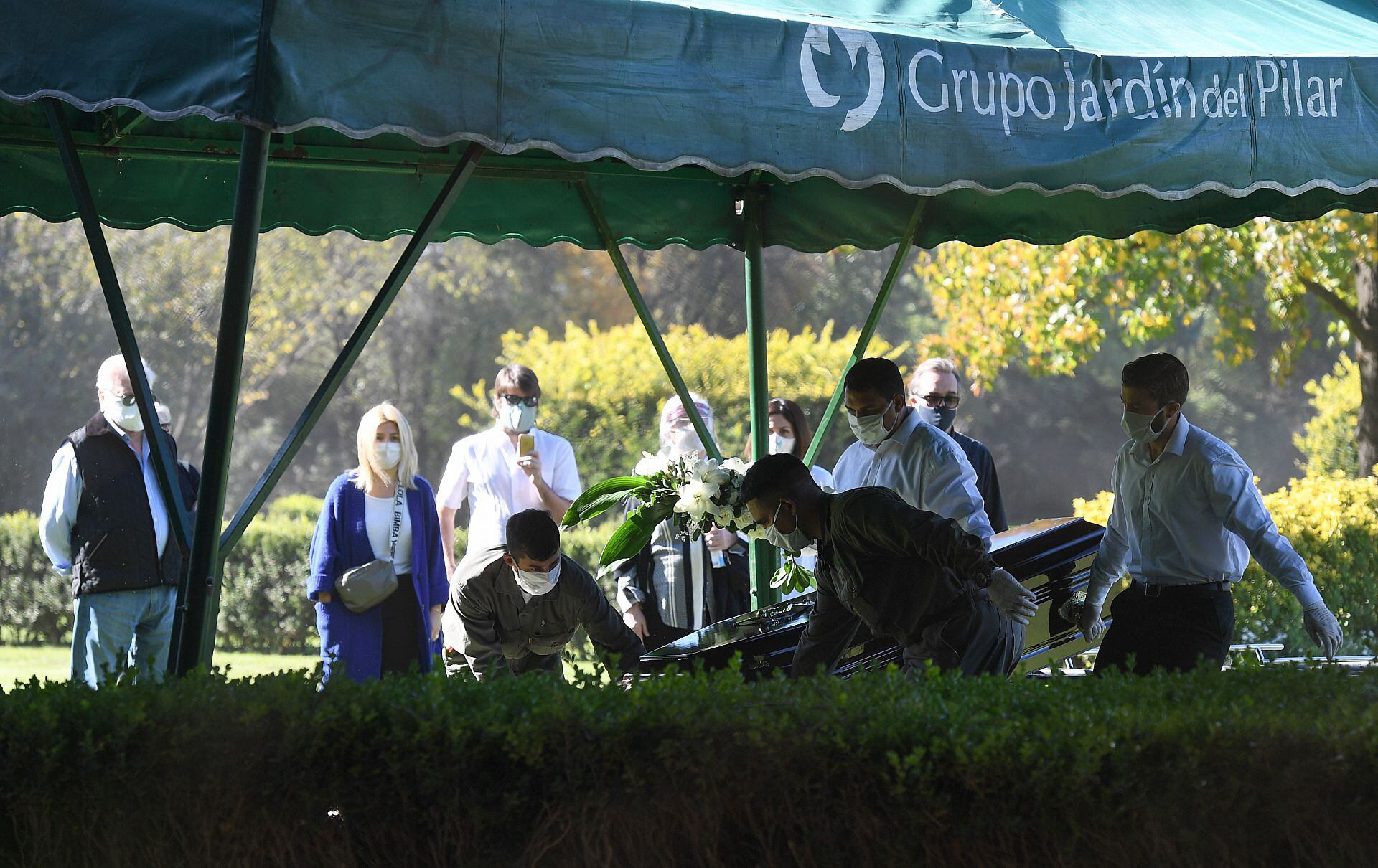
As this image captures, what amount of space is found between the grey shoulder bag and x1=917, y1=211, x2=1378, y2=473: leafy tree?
928cm

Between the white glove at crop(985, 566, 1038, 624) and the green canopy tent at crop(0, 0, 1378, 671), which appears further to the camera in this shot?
the white glove at crop(985, 566, 1038, 624)

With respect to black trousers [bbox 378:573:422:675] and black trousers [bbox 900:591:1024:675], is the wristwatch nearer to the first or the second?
black trousers [bbox 900:591:1024:675]

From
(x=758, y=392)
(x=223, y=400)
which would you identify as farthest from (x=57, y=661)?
(x=223, y=400)

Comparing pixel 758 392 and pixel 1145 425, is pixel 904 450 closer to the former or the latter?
pixel 1145 425

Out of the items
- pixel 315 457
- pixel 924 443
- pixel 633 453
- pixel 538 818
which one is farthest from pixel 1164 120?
pixel 315 457

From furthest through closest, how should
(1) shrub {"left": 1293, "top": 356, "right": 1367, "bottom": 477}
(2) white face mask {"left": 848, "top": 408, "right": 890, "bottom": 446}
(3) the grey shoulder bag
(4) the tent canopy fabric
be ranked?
(1) shrub {"left": 1293, "top": 356, "right": 1367, "bottom": 477}
(3) the grey shoulder bag
(2) white face mask {"left": 848, "top": 408, "right": 890, "bottom": 446}
(4) the tent canopy fabric

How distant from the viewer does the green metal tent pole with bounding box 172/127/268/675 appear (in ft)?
12.0

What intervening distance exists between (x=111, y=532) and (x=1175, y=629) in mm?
4919

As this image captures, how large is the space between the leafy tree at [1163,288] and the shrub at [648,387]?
235 cm

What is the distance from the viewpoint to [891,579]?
4.14 meters

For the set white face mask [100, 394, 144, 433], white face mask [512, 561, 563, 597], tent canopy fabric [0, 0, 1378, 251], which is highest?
tent canopy fabric [0, 0, 1378, 251]

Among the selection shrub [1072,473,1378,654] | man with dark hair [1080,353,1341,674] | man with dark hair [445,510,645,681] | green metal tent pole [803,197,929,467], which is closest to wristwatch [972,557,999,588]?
man with dark hair [1080,353,1341,674]

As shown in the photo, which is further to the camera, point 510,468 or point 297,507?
point 297,507

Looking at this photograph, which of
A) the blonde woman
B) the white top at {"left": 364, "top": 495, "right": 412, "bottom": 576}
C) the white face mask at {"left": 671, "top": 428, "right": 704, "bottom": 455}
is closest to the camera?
the blonde woman
